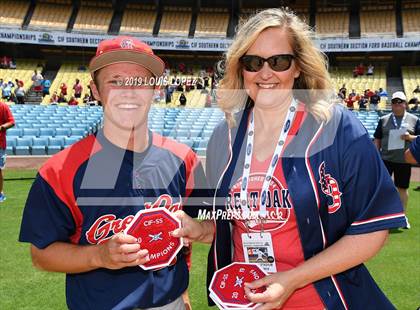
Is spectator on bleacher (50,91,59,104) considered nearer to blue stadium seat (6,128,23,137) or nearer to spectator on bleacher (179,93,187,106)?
blue stadium seat (6,128,23,137)

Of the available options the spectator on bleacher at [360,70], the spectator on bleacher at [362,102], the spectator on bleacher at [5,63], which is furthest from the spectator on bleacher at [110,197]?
the spectator on bleacher at [5,63]

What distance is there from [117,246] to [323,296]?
858mm

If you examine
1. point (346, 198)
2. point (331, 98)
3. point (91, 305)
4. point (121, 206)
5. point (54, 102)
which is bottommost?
point (91, 305)

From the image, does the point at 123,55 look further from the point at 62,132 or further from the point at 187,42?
the point at 187,42

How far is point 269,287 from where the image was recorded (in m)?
1.66

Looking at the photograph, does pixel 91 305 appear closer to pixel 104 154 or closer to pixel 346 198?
pixel 104 154

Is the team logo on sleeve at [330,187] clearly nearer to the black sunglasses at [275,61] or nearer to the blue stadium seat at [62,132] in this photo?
the black sunglasses at [275,61]

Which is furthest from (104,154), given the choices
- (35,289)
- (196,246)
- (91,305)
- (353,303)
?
(196,246)

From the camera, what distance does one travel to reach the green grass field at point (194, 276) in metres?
3.85

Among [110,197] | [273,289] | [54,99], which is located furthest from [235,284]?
[54,99]

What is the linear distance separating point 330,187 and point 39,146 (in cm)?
1207

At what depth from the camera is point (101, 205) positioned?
1.83 metres

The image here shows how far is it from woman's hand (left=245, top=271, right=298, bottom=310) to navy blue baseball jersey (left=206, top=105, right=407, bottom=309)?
15 centimetres

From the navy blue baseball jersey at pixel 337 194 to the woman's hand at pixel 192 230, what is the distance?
208 millimetres
